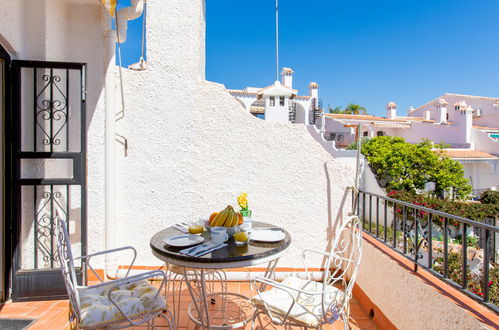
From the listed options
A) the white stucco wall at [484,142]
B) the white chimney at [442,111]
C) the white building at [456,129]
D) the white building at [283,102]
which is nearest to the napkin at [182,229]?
the white building at [283,102]

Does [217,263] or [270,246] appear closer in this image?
[217,263]

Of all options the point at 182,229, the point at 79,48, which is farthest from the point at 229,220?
the point at 79,48

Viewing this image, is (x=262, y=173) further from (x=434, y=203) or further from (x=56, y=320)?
(x=434, y=203)

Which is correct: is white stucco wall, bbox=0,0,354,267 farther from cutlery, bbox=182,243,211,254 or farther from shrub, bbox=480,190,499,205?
shrub, bbox=480,190,499,205

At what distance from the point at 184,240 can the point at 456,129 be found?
95.4 ft

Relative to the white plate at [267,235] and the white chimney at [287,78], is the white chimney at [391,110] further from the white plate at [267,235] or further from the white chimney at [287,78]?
the white plate at [267,235]

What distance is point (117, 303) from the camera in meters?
1.88

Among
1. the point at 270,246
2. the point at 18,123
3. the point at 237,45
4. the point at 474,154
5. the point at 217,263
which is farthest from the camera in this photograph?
the point at 474,154

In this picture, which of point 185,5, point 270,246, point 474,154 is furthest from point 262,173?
point 474,154

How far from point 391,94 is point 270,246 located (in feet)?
103

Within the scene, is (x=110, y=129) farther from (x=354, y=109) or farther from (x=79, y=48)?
(x=354, y=109)

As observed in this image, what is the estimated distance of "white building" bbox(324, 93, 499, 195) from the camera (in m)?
22.4

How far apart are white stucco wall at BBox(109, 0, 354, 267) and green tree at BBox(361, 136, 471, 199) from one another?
15644 millimetres

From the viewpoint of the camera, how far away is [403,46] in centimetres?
3284
